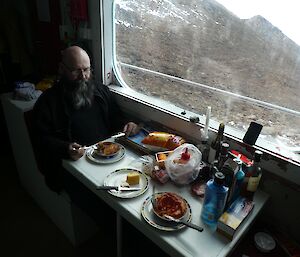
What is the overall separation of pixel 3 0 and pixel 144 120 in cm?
200

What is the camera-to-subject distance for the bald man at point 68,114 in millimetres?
1433

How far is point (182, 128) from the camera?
4.71 feet

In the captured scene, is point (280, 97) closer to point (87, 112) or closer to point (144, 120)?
point (144, 120)

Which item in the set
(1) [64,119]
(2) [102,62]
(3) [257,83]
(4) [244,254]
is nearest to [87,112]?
(1) [64,119]

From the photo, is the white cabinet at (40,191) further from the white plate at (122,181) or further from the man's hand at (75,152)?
the white plate at (122,181)

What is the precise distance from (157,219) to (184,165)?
0.89ft

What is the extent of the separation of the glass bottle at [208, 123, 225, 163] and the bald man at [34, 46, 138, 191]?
0.48 meters

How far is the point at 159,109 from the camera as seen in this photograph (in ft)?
5.04

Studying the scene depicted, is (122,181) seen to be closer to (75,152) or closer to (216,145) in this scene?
(75,152)

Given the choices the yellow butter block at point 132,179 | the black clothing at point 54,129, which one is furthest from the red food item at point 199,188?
the black clothing at point 54,129

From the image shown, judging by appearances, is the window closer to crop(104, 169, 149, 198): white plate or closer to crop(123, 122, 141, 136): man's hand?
crop(123, 122, 141, 136): man's hand

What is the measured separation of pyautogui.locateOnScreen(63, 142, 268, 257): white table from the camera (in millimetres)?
826

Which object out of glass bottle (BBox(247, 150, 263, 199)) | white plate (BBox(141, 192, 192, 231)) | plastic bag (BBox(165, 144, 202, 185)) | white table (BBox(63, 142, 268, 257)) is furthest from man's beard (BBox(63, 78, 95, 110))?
glass bottle (BBox(247, 150, 263, 199))

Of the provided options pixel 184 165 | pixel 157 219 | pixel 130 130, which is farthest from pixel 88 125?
pixel 157 219
